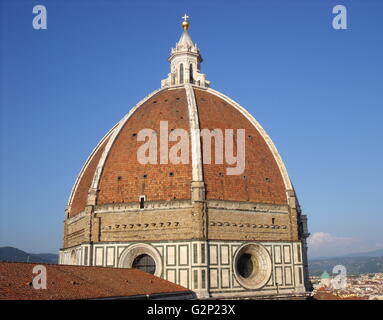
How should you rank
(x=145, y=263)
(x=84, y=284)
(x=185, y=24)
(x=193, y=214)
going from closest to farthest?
(x=84, y=284), (x=193, y=214), (x=145, y=263), (x=185, y=24)

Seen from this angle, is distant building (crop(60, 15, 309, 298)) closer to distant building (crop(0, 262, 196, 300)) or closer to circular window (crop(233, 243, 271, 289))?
circular window (crop(233, 243, 271, 289))

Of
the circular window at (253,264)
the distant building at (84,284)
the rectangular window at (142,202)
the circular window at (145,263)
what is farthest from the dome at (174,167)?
the distant building at (84,284)

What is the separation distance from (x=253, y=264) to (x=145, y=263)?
6119 millimetres

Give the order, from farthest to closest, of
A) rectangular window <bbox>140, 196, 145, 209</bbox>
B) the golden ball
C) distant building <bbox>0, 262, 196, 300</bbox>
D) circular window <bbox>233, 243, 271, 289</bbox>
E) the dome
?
the golden ball < the dome < rectangular window <bbox>140, 196, 145, 209</bbox> < circular window <bbox>233, 243, 271, 289</bbox> < distant building <bbox>0, 262, 196, 300</bbox>

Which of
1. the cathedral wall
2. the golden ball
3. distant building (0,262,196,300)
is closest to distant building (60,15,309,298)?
the cathedral wall

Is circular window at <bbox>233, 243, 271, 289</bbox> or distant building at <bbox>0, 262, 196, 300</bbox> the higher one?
circular window at <bbox>233, 243, 271, 289</bbox>

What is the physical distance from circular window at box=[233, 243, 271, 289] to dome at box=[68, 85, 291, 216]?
2.77m

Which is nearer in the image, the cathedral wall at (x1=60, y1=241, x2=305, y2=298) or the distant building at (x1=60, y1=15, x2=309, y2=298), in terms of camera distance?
the cathedral wall at (x1=60, y1=241, x2=305, y2=298)

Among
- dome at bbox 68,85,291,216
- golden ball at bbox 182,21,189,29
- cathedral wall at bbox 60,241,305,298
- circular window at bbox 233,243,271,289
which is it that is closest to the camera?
cathedral wall at bbox 60,241,305,298

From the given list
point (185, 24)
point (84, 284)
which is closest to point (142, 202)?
point (84, 284)

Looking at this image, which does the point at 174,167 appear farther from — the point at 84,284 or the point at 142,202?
the point at 84,284

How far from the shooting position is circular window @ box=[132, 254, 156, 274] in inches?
946

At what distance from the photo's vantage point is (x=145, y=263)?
24266 mm
